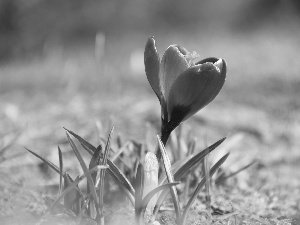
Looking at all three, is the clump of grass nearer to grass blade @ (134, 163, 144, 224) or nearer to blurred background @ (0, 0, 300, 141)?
grass blade @ (134, 163, 144, 224)

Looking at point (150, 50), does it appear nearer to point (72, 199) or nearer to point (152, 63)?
point (152, 63)

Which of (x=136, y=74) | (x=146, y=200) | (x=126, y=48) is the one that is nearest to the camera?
(x=146, y=200)

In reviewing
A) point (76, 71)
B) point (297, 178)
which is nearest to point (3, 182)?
point (297, 178)

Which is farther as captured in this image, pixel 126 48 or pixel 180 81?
pixel 126 48

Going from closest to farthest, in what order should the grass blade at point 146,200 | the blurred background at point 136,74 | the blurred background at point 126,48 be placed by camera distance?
1. the grass blade at point 146,200
2. the blurred background at point 136,74
3. the blurred background at point 126,48

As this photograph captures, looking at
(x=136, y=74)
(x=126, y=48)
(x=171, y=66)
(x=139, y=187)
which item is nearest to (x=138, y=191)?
(x=139, y=187)

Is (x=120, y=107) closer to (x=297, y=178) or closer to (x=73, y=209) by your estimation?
(x=297, y=178)

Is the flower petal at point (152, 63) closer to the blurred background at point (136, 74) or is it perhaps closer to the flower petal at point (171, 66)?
the flower petal at point (171, 66)

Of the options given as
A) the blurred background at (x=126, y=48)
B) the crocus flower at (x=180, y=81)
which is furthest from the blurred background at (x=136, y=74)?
the crocus flower at (x=180, y=81)
